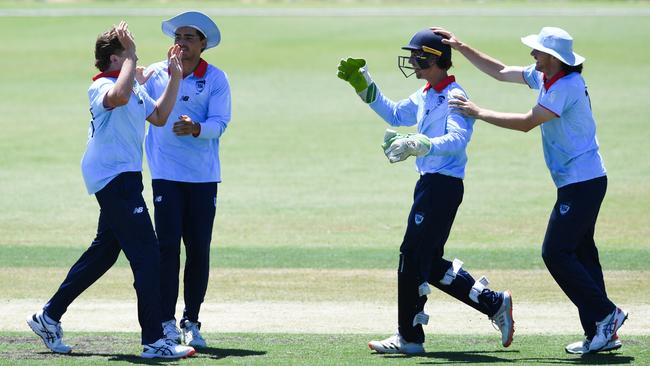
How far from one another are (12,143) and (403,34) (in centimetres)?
2122

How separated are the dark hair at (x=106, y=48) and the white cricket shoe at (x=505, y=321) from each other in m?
3.08

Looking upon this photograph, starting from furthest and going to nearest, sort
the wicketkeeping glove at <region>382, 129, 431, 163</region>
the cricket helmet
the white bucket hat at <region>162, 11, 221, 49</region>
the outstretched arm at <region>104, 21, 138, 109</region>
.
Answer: the white bucket hat at <region>162, 11, 221, 49</region> → the cricket helmet → the wicketkeeping glove at <region>382, 129, 431, 163</region> → the outstretched arm at <region>104, 21, 138, 109</region>

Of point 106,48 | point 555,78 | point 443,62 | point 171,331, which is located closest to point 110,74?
point 106,48

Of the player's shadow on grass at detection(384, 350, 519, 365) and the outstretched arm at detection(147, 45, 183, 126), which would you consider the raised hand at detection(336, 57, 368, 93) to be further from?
the player's shadow on grass at detection(384, 350, 519, 365)

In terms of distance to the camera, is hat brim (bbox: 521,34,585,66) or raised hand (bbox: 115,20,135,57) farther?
hat brim (bbox: 521,34,585,66)

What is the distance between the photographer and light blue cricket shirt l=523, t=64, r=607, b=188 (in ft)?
25.2

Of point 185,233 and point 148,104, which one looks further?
point 185,233

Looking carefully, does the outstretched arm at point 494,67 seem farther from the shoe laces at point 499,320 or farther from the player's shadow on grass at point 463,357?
the player's shadow on grass at point 463,357

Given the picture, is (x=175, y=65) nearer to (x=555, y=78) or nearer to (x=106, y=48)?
(x=106, y=48)

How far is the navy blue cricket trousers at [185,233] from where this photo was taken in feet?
26.9

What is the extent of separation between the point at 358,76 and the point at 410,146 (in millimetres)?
1235

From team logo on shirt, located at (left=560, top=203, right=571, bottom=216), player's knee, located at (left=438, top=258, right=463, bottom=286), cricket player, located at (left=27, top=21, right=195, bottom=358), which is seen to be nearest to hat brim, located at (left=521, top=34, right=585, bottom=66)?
team logo on shirt, located at (left=560, top=203, right=571, bottom=216)

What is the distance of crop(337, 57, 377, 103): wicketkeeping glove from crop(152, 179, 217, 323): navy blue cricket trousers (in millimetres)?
1243

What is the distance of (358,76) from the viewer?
844 cm
